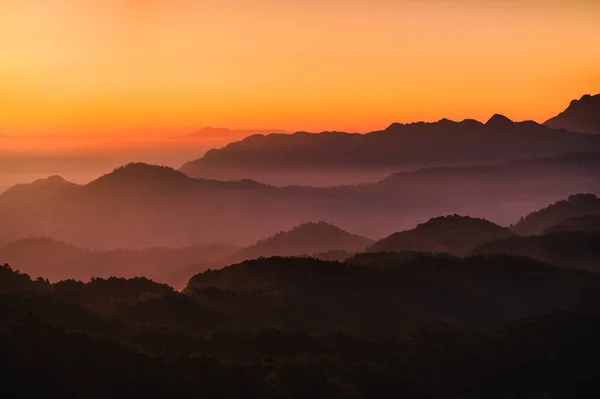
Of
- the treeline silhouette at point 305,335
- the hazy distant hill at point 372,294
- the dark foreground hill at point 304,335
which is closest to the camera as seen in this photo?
the dark foreground hill at point 304,335

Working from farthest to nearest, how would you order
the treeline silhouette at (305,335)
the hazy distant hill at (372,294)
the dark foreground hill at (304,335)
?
1. the hazy distant hill at (372,294)
2. the treeline silhouette at (305,335)
3. the dark foreground hill at (304,335)

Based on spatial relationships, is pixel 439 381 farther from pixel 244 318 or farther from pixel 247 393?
pixel 244 318

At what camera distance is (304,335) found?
414 feet

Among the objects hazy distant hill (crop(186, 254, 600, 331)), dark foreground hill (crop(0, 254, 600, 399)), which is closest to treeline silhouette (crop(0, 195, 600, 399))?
dark foreground hill (crop(0, 254, 600, 399))

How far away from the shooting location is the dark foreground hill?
9256 cm

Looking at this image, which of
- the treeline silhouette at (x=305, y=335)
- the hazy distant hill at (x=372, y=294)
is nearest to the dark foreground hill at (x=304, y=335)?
the treeline silhouette at (x=305, y=335)

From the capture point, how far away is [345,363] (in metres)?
109

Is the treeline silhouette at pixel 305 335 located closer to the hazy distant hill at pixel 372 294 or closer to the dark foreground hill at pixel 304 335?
the dark foreground hill at pixel 304 335

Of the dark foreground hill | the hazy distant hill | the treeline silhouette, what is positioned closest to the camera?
the dark foreground hill

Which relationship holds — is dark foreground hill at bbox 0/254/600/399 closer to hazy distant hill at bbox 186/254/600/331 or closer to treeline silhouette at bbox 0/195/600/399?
treeline silhouette at bbox 0/195/600/399

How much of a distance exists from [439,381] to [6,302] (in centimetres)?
6350

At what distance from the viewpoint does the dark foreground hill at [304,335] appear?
304 feet

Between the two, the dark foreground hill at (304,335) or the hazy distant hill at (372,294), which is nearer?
the dark foreground hill at (304,335)

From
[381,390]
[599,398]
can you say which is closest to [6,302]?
[381,390]
